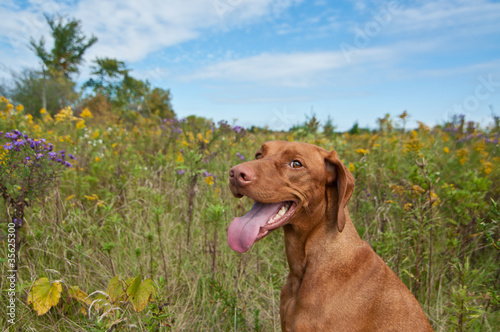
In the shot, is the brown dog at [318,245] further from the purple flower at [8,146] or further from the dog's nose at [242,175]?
the purple flower at [8,146]

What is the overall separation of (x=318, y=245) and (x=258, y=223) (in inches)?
14.3

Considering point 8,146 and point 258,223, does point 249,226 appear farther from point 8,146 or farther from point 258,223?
point 8,146

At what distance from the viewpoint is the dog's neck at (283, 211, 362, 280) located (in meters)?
1.73

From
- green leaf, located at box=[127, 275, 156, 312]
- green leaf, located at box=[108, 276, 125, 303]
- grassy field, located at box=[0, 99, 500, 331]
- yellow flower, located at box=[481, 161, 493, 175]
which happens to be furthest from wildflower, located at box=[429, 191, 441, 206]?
green leaf, located at box=[108, 276, 125, 303]

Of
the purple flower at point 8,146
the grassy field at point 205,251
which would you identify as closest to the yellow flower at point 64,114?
the grassy field at point 205,251

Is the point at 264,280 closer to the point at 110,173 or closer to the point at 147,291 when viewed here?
the point at 147,291

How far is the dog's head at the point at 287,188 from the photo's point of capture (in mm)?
1624

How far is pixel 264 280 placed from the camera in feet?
9.75

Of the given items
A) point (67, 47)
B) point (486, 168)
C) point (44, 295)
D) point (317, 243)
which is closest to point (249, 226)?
point (317, 243)

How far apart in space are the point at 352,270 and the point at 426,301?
4.98 ft

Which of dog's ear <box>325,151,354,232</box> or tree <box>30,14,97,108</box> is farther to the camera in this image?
tree <box>30,14,97,108</box>

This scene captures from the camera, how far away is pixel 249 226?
168 cm

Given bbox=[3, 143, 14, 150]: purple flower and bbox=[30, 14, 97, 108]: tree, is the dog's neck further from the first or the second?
bbox=[30, 14, 97, 108]: tree

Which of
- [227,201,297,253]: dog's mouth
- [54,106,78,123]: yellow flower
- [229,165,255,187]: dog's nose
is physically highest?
[54,106,78,123]: yellow flower
